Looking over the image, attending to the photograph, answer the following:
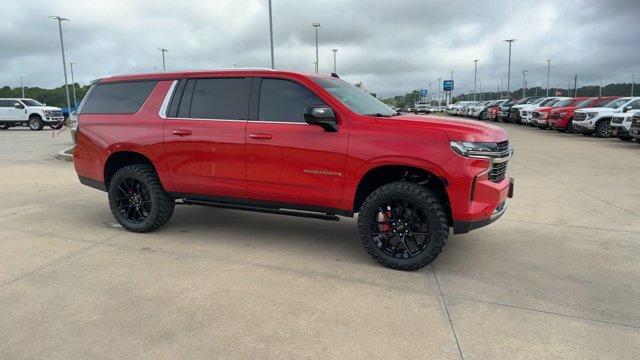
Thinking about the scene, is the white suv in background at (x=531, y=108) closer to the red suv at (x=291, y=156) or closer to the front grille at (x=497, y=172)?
the front grille at (x=497, y=172)

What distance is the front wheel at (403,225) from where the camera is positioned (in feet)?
13.7

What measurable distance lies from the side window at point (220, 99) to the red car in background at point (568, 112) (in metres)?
20.4

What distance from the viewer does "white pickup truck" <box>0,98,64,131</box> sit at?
27.3 m

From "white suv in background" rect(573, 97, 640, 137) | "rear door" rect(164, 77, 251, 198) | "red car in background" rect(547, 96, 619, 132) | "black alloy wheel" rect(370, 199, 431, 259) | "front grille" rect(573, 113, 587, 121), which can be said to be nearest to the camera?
"black alloy wheel" rect(370, 199, 431, 259)

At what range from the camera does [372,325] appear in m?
3.33

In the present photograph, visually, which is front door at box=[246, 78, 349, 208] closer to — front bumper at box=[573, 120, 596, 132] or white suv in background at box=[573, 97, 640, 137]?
white suv in background at box=[573, 97, 640, 137]

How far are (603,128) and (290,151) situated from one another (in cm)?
1869

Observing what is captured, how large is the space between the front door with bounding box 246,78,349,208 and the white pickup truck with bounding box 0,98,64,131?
2715cm

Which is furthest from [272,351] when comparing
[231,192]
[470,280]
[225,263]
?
[231,192]

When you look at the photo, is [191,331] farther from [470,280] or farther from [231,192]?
[470,280]

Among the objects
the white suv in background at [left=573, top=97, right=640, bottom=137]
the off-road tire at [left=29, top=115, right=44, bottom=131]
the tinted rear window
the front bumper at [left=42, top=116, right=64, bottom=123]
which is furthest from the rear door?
the off-road tire at [left=29, top=115, right=44, bottom=131]

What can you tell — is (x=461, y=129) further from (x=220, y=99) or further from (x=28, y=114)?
(x=28, y=114)

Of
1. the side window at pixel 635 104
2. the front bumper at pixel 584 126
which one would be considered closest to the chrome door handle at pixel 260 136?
the side window at pixel 635 104

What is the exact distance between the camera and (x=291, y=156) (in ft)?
15.1
